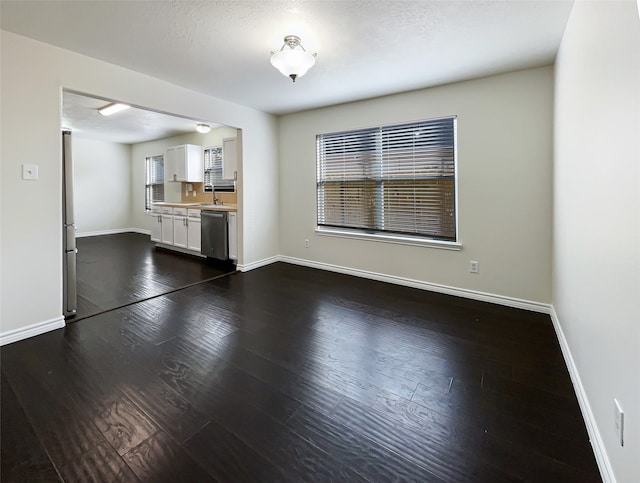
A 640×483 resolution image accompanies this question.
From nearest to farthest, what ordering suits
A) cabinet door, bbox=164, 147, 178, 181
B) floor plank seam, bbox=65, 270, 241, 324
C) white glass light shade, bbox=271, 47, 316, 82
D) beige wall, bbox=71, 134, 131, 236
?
white glass light shade, bbox=271, 47, 316, 82
floor plank seam, bbox=65, 270, 241, 324
cabinet door, bbox=164, 147, 178, 181
beige wall, bbox=71, 134, 131, 236

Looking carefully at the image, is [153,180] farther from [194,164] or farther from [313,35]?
[313,35]

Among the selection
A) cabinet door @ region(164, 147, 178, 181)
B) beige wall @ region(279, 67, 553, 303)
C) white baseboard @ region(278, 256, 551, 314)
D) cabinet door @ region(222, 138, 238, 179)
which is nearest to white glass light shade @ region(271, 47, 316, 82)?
beige wall @ region(279, 67, 553, 303)

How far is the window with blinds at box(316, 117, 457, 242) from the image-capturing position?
365 centimetres

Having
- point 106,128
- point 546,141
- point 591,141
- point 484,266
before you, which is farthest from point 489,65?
point 106,128

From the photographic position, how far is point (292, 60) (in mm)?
2451

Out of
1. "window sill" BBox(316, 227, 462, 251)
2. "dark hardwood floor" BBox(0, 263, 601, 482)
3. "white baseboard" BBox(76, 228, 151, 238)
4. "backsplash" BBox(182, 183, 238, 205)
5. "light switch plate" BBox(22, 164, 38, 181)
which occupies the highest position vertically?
"backsplash" BBox(182, 183, 238, 205)

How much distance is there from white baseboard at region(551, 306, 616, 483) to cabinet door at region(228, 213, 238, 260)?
4125 millimetres

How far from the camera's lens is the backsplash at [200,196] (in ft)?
21.1

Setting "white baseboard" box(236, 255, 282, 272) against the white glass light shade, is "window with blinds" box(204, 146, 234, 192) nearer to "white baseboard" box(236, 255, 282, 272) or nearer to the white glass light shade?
"white baseboard" box(236, 255, 282, 272)

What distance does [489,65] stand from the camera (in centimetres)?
300

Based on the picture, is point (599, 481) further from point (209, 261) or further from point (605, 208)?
point (209, 261)

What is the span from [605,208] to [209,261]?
5.16m

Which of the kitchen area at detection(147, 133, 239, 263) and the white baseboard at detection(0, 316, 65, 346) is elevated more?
the kitchen area at detection(147, 133, 239, 263)

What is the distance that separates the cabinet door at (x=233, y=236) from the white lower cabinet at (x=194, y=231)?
34.1 inches
